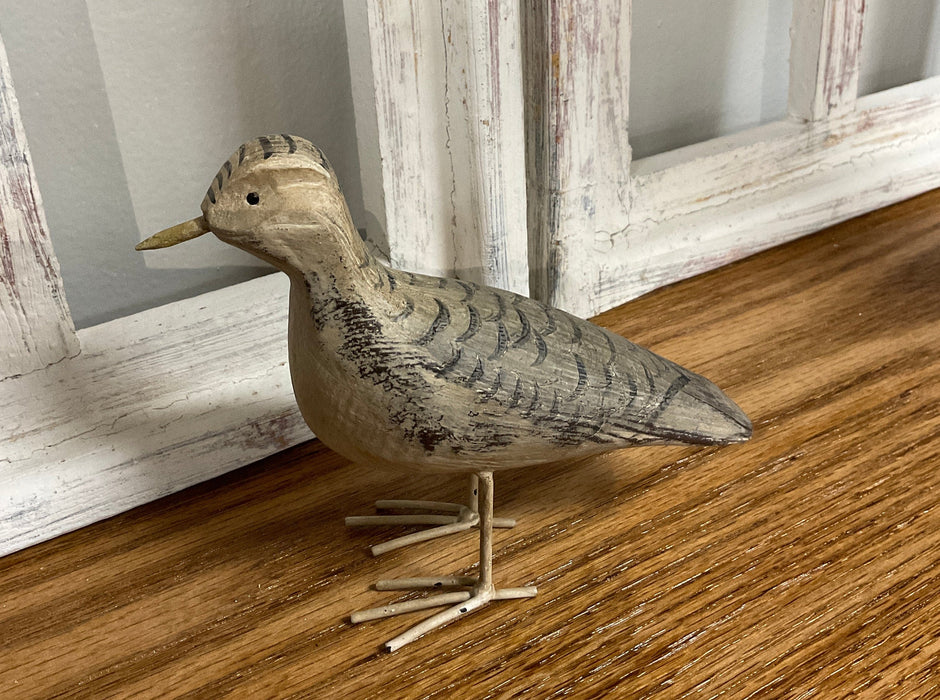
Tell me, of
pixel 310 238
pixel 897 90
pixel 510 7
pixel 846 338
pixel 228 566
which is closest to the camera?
pixel 310 238

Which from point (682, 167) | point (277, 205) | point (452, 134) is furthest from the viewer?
point (682, 167)

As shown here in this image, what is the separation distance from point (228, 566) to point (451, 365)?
0.73 ft

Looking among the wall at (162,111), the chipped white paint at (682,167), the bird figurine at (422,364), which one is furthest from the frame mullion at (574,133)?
the bird figurine at (422,364)

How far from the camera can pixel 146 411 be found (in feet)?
2.17

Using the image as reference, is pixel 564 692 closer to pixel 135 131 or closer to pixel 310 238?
pixel 310 238

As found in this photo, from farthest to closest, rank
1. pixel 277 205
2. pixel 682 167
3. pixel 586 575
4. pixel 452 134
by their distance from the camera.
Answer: pixel 682 167 < pixel 452 134 < pixel 586 575 < pixel 277 205

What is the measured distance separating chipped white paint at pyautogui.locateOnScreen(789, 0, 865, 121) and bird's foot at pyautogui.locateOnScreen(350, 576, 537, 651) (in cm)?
63

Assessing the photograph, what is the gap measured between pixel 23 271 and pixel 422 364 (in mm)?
281

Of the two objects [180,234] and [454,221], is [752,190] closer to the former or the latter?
[454,221]

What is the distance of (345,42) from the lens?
2.29 ft

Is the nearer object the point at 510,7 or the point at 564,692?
the point at 564,692

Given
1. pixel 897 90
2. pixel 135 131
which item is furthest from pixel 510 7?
pixel 897 90

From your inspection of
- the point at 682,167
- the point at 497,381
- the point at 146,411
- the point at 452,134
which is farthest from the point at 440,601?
the point at 682,167

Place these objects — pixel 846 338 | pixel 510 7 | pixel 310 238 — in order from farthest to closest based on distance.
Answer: pixel 846 338 → pixel 510 7 → pixel 310 238
